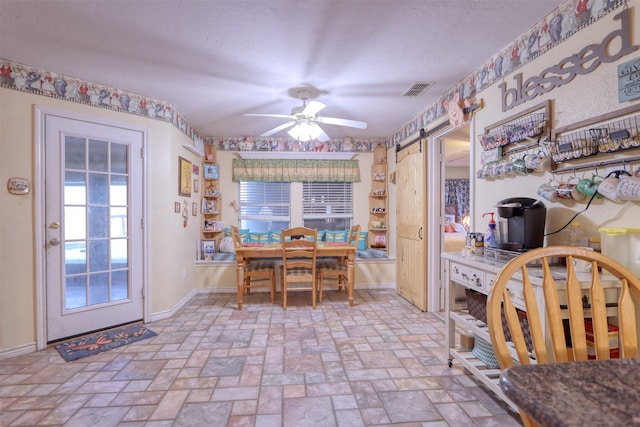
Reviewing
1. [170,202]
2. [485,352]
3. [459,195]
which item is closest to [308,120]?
[170,202]

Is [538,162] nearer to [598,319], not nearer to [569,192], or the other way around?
[569,192]

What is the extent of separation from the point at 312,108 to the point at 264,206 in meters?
2.49

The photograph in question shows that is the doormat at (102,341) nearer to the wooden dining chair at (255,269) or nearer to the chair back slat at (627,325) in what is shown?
the wooden dining chair at (255,269)

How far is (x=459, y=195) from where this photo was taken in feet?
22.6

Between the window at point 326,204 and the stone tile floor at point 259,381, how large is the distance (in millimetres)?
2161

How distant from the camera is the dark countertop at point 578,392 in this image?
445 mm

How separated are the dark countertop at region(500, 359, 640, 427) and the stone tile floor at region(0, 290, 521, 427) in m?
1.29

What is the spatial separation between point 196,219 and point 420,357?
332cm

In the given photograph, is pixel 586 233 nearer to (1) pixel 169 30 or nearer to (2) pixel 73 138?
(1) pixel 169 30

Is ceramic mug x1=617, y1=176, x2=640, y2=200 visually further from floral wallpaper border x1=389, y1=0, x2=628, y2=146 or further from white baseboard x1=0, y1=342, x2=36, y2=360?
white baseboard x1=0, y1=342, x2=36, y2=360

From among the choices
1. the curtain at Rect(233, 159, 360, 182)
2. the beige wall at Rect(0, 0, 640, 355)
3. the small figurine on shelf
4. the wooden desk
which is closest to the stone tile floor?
the beige wall at Rect(0, 0, 640, 355)

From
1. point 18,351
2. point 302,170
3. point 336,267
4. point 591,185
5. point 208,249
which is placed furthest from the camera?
point 302,170

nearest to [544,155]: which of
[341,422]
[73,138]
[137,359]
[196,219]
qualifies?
[341,422]

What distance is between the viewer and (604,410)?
46 cm
